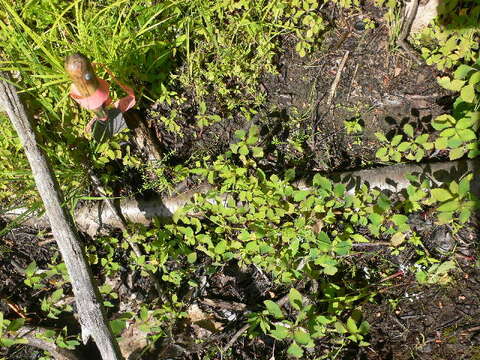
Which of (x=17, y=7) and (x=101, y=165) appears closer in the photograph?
(x=17, y=7)

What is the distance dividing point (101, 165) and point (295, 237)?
1320mm

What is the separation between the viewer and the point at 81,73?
5.68 ft

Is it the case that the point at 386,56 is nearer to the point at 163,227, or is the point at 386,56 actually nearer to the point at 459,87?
the point at 459,87

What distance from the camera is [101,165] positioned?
2609mm

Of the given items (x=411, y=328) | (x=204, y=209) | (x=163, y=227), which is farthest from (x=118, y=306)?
(x=411, y=328)

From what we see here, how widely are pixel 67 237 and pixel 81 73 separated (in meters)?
0.95

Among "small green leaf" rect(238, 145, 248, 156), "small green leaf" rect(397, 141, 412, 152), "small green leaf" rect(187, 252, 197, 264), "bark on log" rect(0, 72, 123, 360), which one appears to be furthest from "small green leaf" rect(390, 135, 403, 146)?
"bark on log" rect(0, 72, 123, 360)

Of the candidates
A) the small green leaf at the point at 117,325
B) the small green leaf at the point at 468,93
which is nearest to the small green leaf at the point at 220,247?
the small green leaf at the point at 117,325

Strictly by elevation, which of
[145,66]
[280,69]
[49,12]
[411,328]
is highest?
[49,12]

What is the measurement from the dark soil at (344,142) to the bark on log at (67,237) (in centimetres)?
47

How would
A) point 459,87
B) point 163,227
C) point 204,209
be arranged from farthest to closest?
point 163,227 < point 204,209 < point 459,87

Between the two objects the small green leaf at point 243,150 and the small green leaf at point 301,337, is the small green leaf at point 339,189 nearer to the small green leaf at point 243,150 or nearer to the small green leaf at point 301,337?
the small green leaf at point 243,150

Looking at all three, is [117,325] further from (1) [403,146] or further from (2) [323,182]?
(1) [403,146]

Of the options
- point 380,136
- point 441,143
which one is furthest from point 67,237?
point 441,143
